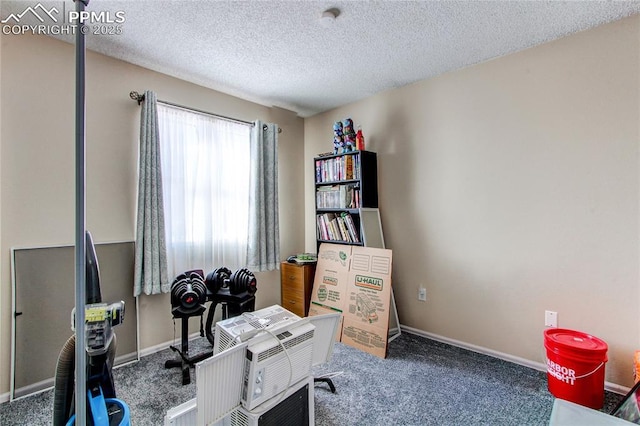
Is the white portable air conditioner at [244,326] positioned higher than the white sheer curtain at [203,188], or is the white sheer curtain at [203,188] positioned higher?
the white sheer curtain at [203,188]

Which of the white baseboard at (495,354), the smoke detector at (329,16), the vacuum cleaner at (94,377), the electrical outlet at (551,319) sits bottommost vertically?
the white baseboard at (495,354)

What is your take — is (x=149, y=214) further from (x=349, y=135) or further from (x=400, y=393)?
(x=400, y=393)

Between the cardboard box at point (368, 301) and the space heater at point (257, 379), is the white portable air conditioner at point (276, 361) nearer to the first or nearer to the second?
the space heater at point (257, 379)

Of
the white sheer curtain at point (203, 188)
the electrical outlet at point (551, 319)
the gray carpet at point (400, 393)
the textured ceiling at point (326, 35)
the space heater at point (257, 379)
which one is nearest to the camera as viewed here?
the space heater at point (257, 379)

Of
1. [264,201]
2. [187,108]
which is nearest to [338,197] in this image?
[264,201]

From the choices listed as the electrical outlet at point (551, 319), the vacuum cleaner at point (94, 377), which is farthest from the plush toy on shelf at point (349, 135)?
the vacuum cleaner at point (94, 377)

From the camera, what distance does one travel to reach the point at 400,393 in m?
1.98

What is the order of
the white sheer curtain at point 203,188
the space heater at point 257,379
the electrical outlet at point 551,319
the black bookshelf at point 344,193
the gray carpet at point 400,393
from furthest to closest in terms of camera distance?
the black bookshelf at point 344,193 < the white sheer curtain at point 203,188 < the electrical outlet at point 551,319 < the gray carpet at point 400,393 < the space heater at point 257,379

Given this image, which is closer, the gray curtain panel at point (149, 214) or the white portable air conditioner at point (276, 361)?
the white portable air conditioner at point (276, 361)

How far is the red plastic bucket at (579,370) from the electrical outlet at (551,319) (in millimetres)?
289

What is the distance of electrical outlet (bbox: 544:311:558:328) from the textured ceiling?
6.70 feet

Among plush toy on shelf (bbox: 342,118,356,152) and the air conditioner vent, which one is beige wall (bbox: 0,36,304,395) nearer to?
plush toy on shelf (bbox: 342,118,356,152)

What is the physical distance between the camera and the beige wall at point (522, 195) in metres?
1.96

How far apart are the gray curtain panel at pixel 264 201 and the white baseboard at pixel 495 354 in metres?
1.62
